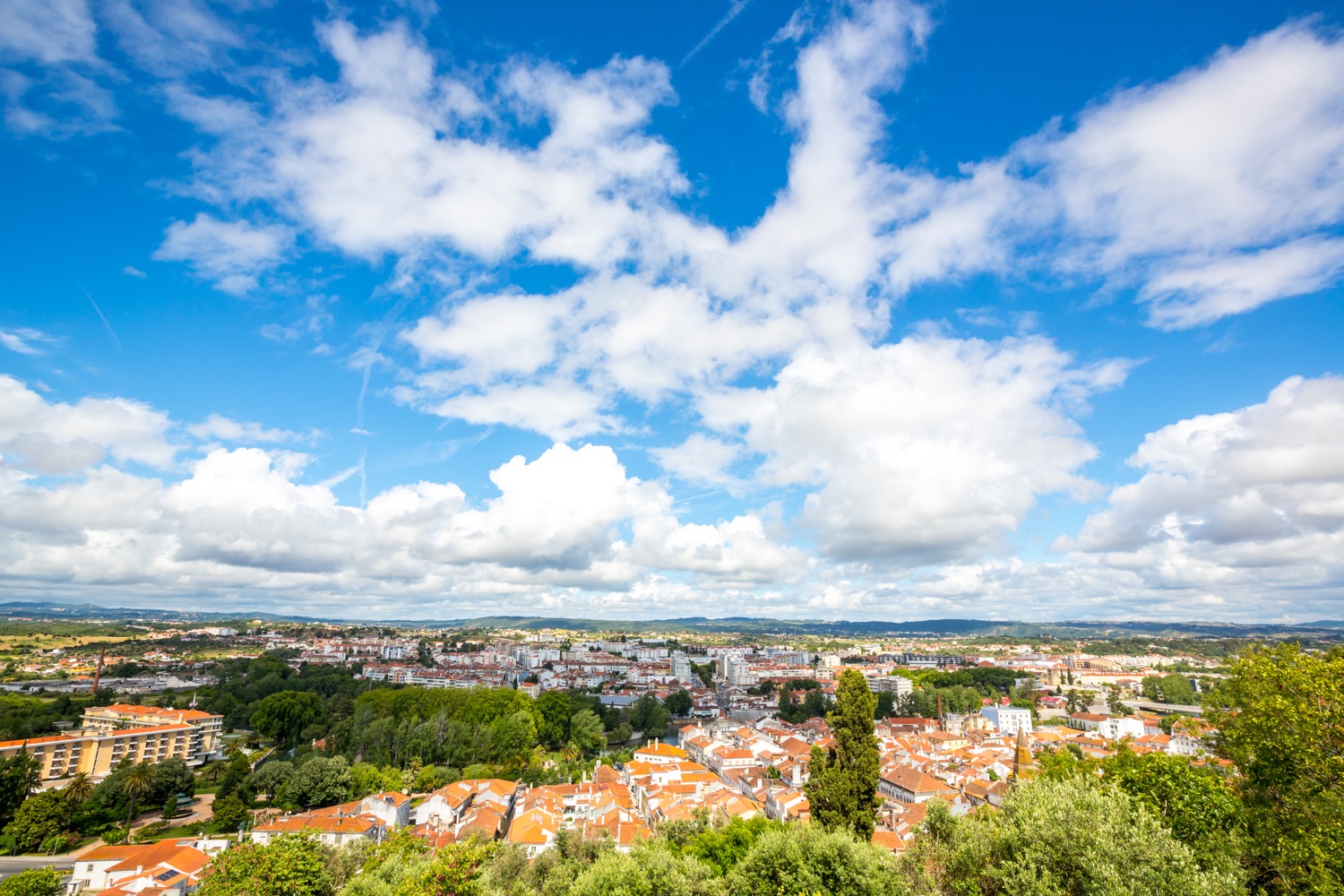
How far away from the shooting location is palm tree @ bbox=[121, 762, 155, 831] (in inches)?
1529

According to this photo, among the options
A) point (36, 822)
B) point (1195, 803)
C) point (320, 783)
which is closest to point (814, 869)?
point (1195, 803)

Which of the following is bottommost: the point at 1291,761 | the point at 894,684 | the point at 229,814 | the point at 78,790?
the point at 894,684

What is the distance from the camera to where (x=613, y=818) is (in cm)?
3541

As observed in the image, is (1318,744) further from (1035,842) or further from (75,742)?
(75,742)

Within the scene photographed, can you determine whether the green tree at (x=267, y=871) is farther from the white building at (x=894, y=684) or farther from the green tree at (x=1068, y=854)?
the white building at (x=894, y=684)

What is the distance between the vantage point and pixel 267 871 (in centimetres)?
1661

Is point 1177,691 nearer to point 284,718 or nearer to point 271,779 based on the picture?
point 271,779

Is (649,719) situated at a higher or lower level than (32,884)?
lower

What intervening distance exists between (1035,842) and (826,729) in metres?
59.2

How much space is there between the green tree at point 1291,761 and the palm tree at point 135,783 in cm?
5138

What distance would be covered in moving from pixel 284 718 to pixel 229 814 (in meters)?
23.2

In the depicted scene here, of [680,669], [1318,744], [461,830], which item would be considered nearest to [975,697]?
[680,669]

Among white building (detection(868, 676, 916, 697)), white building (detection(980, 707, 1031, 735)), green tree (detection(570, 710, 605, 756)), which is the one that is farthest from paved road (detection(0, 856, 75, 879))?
white building (detection(868, 676, 916, 697))

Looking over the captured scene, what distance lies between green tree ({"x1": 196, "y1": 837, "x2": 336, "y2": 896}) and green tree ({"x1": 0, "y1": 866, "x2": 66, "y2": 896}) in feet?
40.7
